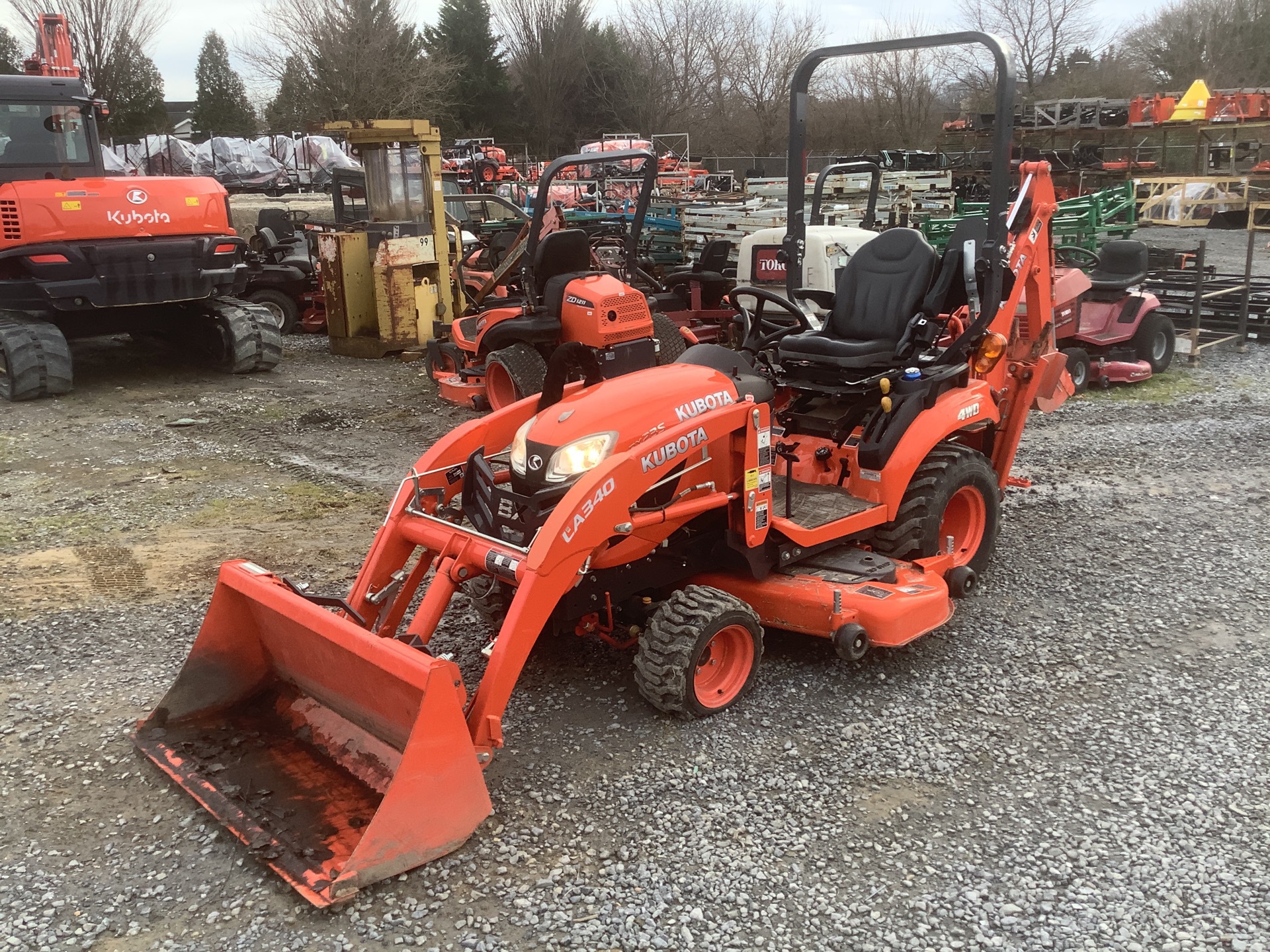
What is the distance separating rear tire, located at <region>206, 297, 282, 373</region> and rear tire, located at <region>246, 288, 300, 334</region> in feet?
6.87

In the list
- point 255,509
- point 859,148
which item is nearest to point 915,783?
point 255,509

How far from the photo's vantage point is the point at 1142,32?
46562mm

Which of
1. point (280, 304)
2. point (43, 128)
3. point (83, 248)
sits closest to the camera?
point (83, 248)

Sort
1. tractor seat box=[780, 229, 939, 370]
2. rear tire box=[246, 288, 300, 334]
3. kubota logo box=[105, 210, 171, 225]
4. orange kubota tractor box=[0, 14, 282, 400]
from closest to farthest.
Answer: tractor seat box=[780, 229, 939, 370] < orange kubota tractor box=[0, 14, 282, 400] < kubota logo box=[105, 210, 171, 225] < rear tire box=[246, 288, 300, 334]

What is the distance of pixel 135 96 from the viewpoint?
30.5 m

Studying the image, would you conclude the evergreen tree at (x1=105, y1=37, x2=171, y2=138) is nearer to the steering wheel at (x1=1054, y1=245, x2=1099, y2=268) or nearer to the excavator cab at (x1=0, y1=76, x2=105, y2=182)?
the excavator cab at (x1=0, y1=76, x2=105, y2=182)

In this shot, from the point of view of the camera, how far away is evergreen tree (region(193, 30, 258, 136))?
3559cm

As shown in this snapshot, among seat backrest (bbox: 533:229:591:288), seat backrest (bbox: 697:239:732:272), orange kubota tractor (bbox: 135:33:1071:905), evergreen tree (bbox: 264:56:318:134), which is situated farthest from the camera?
evergreen tree (bbox: 264:56:318:134)

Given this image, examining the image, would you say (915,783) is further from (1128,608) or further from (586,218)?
(586,218)

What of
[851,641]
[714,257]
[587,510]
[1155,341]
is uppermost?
[714,257]

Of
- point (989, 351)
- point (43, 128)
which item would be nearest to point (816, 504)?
point (989, 351)

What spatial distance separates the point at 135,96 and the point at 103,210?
2438 centimetres

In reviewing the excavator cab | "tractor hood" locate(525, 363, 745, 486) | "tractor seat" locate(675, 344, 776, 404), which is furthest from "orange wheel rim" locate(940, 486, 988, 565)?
the excavator cab

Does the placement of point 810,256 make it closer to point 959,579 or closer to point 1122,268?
point 1122,268
